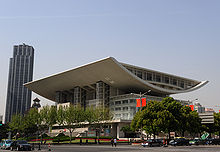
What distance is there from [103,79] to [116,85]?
5628 millimetres

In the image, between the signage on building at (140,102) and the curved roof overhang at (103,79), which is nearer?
the signage on building at (140,102)

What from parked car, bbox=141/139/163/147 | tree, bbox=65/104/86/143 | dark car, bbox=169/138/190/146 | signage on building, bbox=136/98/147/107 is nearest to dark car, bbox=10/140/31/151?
parked car, bbox=141/139/163/147

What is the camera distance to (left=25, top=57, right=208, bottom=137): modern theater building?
3455 inches

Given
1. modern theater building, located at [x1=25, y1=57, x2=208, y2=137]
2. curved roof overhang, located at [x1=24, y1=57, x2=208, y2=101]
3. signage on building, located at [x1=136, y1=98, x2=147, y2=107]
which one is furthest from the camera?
modern theater building, located at [x1=25, y1=57, x2=208, y2=137]

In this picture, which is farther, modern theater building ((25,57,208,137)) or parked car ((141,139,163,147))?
modern theater building ((25,57,208,137))

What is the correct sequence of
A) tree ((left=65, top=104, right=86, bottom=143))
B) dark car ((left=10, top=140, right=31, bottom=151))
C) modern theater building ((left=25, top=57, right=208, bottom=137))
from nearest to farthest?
dark car ((left=10, top=140, right=31, bottom=151)), tree ((left=65, top=104, right=86, bottom=143)), modern theater building ((left=25, top=57, right=208, bottom=137))

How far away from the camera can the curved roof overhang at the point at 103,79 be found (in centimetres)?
8484

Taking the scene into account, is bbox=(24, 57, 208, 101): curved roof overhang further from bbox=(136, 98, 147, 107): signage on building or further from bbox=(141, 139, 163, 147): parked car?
bbox=(141, 139, 163, 147): parked car

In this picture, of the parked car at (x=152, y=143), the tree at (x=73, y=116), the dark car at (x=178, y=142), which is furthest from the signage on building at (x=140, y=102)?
the tree at (x=73, y=116)

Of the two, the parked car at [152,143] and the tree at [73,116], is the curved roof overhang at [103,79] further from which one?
the parked car at [152,143]

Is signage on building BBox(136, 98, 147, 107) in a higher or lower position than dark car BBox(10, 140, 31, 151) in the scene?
higher

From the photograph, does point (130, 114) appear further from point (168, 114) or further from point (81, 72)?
point (168, 114)

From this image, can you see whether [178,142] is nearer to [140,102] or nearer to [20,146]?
[140,102]

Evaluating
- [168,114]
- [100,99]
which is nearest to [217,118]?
[168,114]
